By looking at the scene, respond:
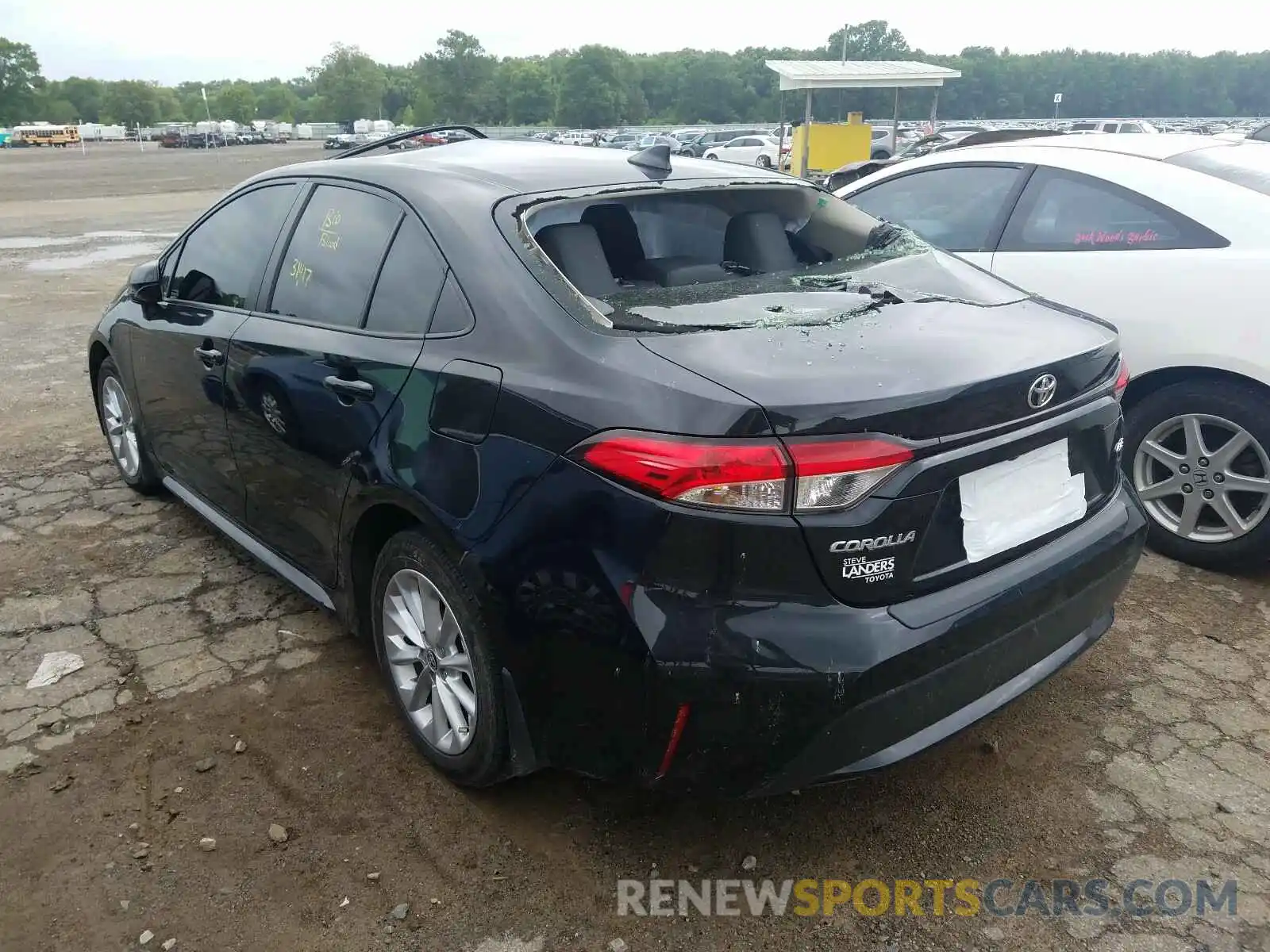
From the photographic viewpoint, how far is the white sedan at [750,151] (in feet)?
108

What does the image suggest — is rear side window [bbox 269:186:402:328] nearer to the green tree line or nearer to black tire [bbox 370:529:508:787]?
black tire [bbox 370:529:508:787]

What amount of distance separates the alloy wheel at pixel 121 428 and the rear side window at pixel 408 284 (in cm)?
230

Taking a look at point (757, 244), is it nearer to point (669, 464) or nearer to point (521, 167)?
point (521, 167)

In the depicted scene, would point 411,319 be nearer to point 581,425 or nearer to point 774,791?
point 581,425

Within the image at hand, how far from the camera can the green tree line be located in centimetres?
10506

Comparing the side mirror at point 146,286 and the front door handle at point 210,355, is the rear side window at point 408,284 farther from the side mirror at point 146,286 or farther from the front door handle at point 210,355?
the side mirror at point 146,286

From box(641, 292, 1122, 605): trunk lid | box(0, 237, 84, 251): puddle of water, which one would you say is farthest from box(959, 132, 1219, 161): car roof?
box(0, 237, 84, 251): puddle of water

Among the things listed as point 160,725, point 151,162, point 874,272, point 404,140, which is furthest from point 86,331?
point 151,162

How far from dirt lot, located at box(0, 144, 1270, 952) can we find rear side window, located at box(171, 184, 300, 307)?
116 cm

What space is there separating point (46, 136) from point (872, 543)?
103 m

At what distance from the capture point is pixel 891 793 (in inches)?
103

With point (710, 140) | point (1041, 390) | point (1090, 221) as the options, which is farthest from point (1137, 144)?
point (710, 140)

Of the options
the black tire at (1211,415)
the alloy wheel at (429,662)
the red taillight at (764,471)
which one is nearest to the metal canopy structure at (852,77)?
the black tire at (1211,415)

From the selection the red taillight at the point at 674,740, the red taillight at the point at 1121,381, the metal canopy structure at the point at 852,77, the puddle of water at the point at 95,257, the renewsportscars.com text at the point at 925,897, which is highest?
the metal canopy structure at the point at 852,77
